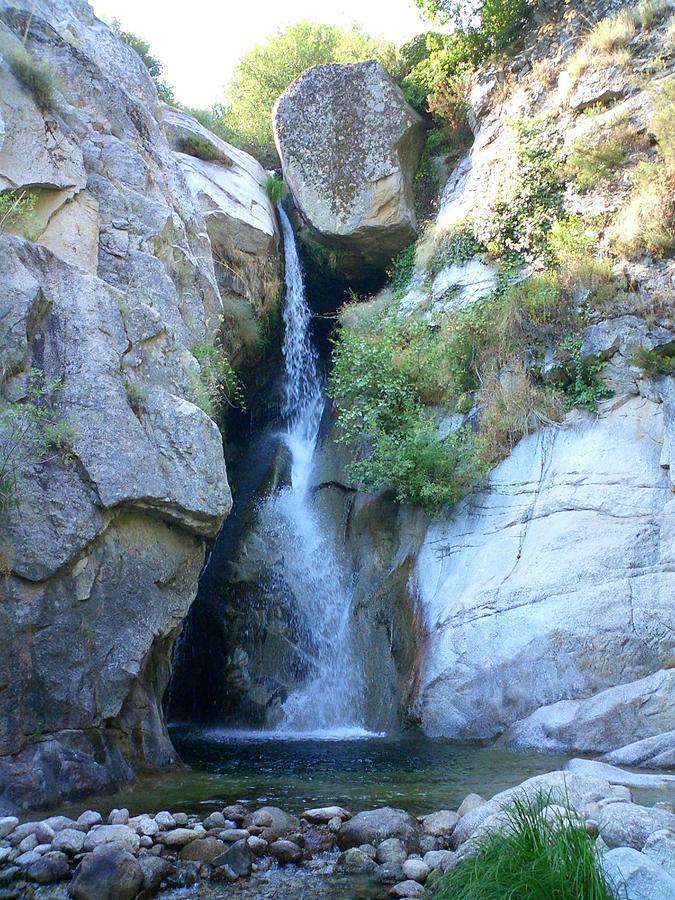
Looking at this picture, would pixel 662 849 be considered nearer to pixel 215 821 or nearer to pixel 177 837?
pixel 177 837

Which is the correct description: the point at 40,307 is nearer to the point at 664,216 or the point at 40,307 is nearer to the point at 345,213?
the point at 664,216

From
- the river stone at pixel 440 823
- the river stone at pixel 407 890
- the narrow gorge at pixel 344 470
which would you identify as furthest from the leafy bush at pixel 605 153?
the river stone at pixel 407 890

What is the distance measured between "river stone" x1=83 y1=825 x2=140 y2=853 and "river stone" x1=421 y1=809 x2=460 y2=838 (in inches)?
87.6

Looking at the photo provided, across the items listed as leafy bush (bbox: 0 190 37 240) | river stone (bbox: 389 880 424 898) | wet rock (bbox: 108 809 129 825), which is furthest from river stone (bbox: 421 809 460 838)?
leafy bush (bbox: 0 190 37 240)

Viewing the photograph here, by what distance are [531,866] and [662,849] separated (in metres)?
0.83

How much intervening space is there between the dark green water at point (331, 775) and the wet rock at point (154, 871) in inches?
46.5

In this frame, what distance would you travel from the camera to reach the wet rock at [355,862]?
5.78 metres

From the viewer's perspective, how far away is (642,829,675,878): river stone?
13.7 feet

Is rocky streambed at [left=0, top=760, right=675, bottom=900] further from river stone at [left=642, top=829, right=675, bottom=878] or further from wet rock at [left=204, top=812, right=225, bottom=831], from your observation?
river stone at [left=642, top=829, right=675, bottom=878]

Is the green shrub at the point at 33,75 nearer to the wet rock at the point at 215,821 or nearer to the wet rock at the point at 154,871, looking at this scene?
the wet rock at the point at 215,821

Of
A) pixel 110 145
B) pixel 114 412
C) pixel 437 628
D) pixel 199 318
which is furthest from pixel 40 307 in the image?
pixel 437 628

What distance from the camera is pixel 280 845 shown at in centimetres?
604

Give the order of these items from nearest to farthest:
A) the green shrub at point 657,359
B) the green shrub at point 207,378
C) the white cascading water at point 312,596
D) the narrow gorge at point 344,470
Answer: the narrow gorge at point 344,470
the green shrub at point 207,378
the green shrub at point 657,359
the white cascading water at point 312,596

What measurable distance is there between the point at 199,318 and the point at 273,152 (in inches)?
495
